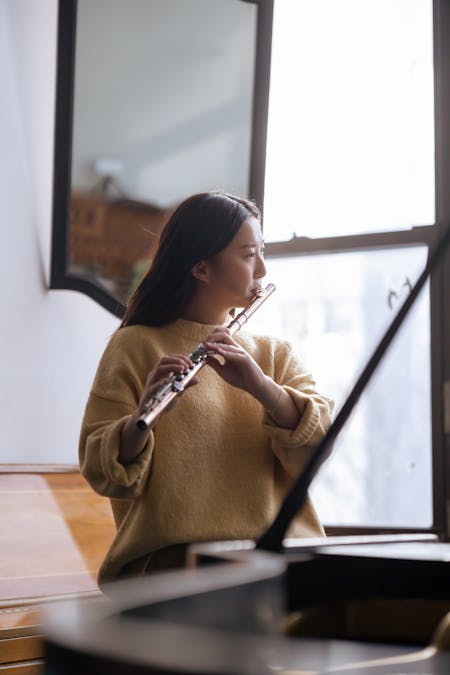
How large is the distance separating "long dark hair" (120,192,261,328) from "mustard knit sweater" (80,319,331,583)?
4cm

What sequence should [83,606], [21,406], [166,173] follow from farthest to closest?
[166,173], [21,406], [83,606]

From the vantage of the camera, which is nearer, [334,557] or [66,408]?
[334,557]

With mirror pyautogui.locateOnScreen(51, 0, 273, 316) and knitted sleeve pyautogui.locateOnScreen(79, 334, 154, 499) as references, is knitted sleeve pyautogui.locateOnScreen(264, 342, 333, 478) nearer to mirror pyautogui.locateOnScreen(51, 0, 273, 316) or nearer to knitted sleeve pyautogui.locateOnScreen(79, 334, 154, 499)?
knitted sleeve pyautogui.locateOnScreen(79, 334, 154, 499)

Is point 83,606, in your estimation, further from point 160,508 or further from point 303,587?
point 160,508

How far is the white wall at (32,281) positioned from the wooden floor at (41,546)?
0.18 m

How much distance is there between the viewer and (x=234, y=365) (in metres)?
1.30

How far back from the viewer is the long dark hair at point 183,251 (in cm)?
143

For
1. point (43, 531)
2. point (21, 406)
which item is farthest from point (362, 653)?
point (21, 406)

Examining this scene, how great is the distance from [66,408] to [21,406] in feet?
0.41

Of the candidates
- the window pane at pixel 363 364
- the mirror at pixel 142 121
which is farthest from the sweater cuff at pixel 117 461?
the window pane at pixel 363 364

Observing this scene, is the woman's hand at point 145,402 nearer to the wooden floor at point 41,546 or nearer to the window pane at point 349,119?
the wooden floor at point 41,546

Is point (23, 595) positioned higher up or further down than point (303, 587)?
further down

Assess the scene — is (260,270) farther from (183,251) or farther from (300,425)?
(300,425)

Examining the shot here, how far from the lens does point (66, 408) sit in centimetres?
228
